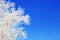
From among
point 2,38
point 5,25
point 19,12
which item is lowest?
point 2,38

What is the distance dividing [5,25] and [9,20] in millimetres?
259

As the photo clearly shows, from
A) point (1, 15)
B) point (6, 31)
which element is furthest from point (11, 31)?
point (1, 15)

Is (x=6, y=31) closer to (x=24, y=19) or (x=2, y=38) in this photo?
(x=2, y=38)

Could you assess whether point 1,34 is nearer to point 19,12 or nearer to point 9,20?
point 9,20

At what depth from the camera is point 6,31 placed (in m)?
7.24

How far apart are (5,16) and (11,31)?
1.98 ft

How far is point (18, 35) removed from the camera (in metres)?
7.61

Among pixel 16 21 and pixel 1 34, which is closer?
pixel 1 34

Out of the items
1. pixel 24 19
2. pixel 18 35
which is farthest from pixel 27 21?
pixel 18 35

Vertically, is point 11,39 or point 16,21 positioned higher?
point 16,21

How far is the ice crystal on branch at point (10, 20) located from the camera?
7246 millimetres

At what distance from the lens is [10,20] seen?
756cm

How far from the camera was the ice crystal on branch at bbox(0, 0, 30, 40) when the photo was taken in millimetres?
7246

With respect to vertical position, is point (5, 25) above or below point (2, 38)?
above
